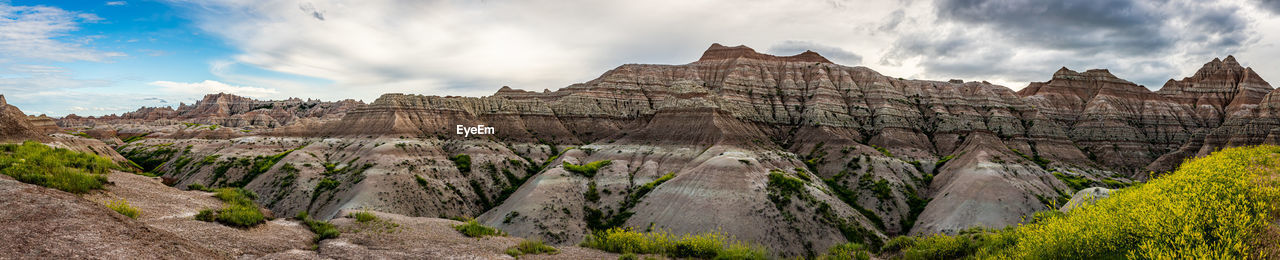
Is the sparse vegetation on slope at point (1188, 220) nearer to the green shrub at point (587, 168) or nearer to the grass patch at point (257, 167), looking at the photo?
the green shrub at point (587, 168)

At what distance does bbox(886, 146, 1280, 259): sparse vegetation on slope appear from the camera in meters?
12.2

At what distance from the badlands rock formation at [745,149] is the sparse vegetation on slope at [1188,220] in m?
29.6

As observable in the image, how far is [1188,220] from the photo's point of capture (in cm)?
1288

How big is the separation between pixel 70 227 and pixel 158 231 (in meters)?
1.71

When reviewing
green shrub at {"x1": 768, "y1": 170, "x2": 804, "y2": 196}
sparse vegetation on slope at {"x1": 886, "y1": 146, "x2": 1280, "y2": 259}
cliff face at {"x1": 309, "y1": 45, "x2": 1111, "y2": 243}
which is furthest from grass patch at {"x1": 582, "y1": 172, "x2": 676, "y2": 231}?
sparse vegetation on slope at {"x1": 886, "y1": 146, "x2": 1280, "y2": 259}

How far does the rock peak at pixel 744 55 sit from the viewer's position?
157 metres

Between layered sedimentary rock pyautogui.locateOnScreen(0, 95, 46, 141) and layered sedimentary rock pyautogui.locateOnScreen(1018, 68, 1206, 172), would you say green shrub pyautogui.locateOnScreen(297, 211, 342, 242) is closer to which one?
layered sedimentary rock pyautogui.locateOnScreen(0, 95, 46, 141)

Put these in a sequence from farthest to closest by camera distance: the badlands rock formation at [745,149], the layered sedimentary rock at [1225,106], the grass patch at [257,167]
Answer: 1. the layered sedimentary rock at [1225,106]
2. the grass patch at [257,167]
3. the badlands rock formation at [745,149]

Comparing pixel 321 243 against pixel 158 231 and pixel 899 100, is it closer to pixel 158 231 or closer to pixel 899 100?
pixel 158 231

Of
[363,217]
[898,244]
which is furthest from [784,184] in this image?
[363,217]

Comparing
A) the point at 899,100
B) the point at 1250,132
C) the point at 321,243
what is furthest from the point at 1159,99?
the point at 321,243

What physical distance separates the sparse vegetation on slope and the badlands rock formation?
29623 mm

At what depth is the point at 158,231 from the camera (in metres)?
13.6
